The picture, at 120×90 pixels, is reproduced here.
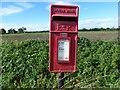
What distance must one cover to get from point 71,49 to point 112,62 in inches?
66.7

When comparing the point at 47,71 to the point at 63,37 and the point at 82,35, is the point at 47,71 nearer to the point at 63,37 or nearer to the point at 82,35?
the point at 63,37

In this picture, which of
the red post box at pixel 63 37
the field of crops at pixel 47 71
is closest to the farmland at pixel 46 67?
the field of crops at pixel 47 71

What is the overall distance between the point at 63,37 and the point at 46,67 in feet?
5.11

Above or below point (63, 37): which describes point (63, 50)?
below

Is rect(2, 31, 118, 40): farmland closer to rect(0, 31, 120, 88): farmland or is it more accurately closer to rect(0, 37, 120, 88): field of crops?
rect(0, 31, 120, 88): farmland

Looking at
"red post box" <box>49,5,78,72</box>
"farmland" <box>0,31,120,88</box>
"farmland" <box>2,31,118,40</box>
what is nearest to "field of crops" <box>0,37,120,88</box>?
"farmland" <box>0,31,120,88</box>

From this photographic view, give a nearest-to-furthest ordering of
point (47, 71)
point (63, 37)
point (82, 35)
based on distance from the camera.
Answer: point (63, 37) → point (47, 71) → point (82, 35)

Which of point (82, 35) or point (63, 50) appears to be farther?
point (82, 35)

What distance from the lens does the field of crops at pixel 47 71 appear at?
5500 millimetres

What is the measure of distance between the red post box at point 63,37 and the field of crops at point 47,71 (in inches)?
34.7

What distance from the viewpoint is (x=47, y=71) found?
5758 mm

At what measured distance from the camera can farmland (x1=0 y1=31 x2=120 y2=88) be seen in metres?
5.50

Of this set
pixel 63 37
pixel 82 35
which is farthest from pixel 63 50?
pixel 82 35

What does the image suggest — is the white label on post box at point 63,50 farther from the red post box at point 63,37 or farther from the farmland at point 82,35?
the farmland at point 82,35
